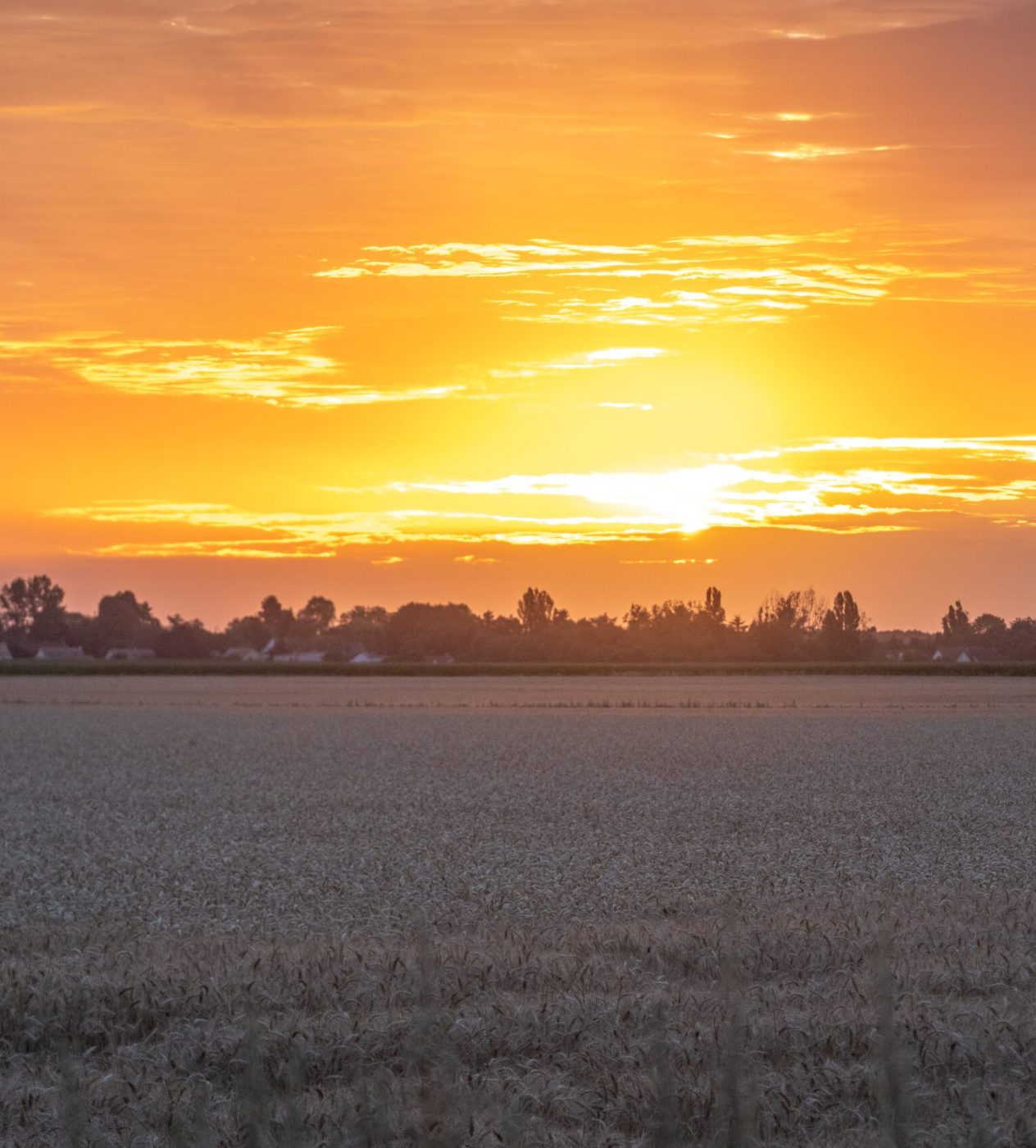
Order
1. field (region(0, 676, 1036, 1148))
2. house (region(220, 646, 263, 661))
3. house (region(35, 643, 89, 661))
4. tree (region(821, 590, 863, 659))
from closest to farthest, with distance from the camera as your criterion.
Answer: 1. field (region(0, 676, 1036, 1148))
2. tree (region(821, 590, 863, 659))
3. house (region(35, 643, 89, 661))
4. house (region(220, 646, 263, 661))

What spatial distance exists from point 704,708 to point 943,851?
41.5 meters

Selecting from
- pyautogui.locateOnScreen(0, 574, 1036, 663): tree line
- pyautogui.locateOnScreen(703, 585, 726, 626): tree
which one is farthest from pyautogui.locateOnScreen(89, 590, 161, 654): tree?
pyautogui.locateOnScreen(703, 585, 726, 626): tree

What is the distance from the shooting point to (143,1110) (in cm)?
740

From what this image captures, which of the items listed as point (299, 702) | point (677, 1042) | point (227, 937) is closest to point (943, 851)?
point (227, 937)

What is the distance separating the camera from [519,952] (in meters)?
10.7

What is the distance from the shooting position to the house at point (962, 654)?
160375mm

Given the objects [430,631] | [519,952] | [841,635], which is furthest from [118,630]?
[519,952]

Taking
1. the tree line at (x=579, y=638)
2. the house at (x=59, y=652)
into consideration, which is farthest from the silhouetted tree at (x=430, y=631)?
the house at (x=59, y=652)

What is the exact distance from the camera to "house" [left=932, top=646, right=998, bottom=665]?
6314 inches

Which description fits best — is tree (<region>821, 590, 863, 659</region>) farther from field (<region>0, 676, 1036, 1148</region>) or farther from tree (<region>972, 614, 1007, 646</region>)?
field (<region>0, 676, 1036, 1148</region>)

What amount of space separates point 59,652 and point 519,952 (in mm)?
179381

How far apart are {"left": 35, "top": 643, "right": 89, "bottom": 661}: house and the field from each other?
497ft

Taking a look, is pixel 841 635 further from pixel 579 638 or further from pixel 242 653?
pixel 242 653

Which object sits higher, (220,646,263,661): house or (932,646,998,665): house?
(932,646,998,665): house
